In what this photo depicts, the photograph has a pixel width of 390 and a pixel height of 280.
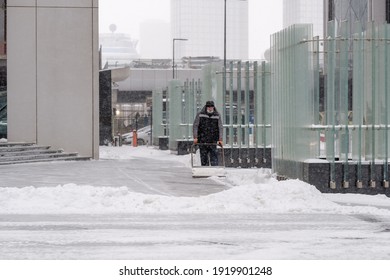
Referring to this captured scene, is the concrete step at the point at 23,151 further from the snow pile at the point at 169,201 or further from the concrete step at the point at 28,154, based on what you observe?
the snow pile at the point at 169,201

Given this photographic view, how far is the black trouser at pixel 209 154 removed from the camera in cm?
1930

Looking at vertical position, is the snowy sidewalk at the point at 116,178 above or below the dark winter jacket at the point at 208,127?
below

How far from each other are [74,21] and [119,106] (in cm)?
6534

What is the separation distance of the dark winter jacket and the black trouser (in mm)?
172

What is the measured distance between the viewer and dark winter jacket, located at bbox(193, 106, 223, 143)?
63.6ft

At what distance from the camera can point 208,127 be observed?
63.6 feet

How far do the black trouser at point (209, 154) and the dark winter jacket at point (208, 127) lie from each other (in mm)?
172

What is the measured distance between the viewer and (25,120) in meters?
26.9

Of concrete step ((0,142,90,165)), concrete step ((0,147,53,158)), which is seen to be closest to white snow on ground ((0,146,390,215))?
concrete step ((0,142,90,165))

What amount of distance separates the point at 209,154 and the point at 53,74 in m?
9.70

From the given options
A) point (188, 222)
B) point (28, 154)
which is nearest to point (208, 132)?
point (188, 222)

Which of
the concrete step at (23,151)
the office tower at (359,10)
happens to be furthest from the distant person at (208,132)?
the office tower at (359,10)

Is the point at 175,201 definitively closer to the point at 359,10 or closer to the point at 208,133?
the point at 208,133

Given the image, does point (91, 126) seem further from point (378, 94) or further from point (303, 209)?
point (303, 209)
